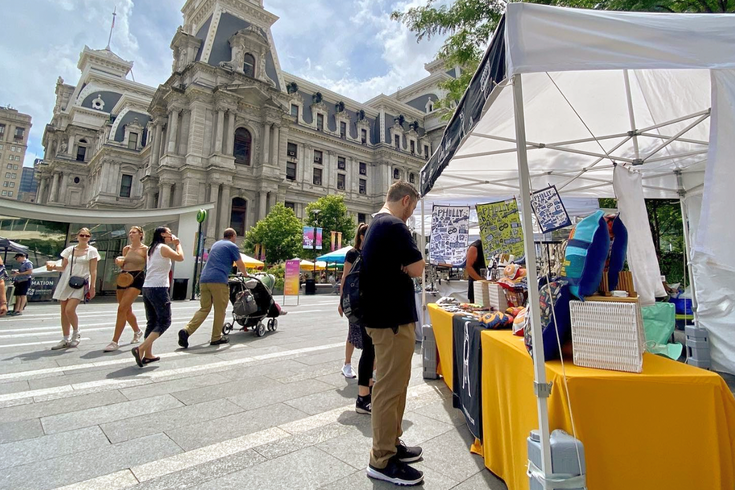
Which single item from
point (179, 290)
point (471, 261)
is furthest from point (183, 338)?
point (179, 290)

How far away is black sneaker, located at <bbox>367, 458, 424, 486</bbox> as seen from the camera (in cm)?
215

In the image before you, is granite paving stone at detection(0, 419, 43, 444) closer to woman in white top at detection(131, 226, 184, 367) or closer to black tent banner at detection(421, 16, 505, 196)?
woman in white top at detection(131, 226, 184, 367)

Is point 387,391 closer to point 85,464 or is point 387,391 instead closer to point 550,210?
point 85,464

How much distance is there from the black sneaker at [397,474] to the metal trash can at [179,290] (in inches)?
641

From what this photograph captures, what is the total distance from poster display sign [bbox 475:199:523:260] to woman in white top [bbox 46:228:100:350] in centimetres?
607

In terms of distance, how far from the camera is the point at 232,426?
9.81 ft

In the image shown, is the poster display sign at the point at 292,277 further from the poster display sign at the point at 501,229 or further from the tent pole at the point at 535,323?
the tent pole at the point at 535,323

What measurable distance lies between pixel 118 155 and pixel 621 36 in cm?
6192

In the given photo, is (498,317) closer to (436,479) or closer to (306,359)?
(436,479)

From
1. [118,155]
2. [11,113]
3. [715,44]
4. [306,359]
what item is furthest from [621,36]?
[11,113]

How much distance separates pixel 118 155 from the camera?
49.7 m

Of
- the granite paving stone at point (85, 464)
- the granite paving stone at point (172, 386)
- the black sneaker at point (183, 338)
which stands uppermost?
the black sneaker at point (183, 338)

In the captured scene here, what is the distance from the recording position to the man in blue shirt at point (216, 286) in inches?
229

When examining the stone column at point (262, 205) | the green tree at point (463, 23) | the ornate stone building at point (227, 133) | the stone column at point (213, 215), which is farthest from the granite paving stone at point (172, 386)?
the stone column at point (262, 205)
